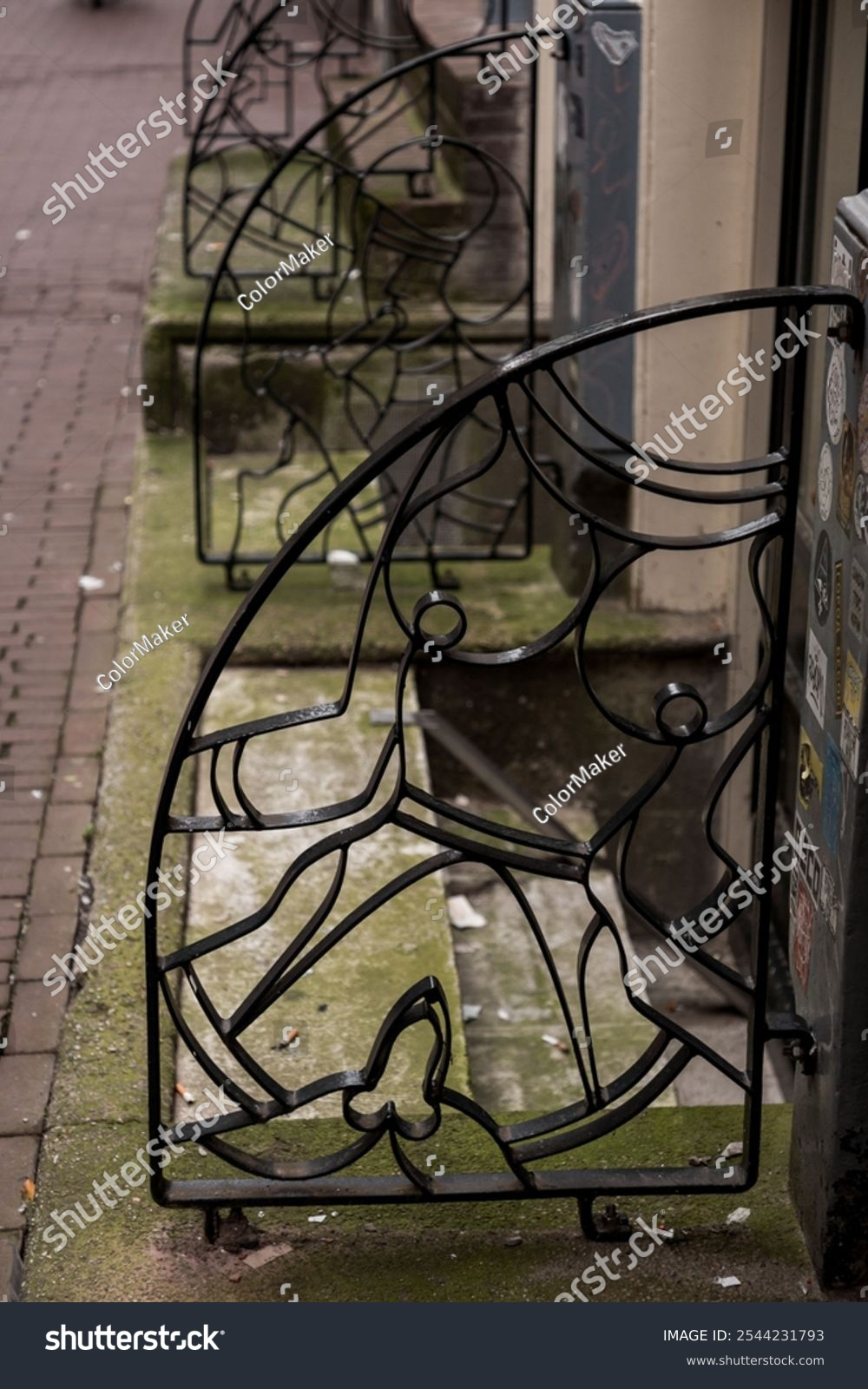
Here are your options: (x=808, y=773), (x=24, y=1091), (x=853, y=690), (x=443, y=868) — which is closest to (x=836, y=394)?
(x=853, y=690)

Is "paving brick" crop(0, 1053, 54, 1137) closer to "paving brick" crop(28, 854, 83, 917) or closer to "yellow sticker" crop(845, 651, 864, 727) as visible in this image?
"paving brick" crop(28, 854, 83, 917)

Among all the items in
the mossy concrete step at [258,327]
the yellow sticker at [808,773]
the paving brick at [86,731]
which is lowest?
the paving brick at [86,731]

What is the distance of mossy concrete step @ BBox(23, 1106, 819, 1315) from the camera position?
2941mm

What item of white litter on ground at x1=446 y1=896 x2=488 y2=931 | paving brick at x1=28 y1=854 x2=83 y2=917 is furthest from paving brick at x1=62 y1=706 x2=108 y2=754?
white litter on ground at x1=446 y1=896 x2=488 y2=931

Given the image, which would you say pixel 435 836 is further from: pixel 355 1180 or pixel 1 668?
pixel 1 668

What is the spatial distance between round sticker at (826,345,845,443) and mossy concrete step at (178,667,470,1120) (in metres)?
1.14

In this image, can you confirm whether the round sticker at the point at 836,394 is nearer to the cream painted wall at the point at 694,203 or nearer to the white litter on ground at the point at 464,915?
the cream painted wall at the point at 694,203

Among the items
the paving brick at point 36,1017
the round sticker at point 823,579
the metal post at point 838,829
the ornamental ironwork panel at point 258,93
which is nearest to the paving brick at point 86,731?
the paving brick at point 36,1017

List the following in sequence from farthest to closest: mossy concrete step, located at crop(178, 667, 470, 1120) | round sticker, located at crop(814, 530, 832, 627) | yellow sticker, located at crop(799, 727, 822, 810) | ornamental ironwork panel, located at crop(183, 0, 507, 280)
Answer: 1. ornamental ironwork panel, located at crop(183, 0, 507, 280)
2. mossy concrete step, located at crop(178, 667, 470, 1120)
3. yellow sticker, located at crop(799, 727, 822, 810)
4. round sticker, located at crop(814, 530, 832, 627)

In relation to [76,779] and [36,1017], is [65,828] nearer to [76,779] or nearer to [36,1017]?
[76,779]

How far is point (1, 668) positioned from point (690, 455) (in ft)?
7.49

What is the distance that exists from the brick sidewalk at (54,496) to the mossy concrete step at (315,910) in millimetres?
357

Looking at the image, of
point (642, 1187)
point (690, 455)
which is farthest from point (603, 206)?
point (642, 1187)

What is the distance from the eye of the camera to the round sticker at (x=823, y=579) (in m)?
2.71
